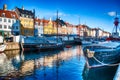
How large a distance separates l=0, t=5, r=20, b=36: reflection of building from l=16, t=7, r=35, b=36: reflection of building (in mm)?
1977

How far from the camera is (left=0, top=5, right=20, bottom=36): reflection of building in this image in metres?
46.7

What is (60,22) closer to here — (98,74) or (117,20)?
(117,20)

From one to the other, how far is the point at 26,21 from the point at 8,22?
712 centimetres

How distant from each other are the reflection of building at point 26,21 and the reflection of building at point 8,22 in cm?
198

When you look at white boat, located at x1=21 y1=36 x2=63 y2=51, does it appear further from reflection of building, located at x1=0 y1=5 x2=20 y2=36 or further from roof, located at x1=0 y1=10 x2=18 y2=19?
roof, located at x1=0 y1=10 x2=18 y2=19

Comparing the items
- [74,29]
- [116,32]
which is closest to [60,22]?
[74,29]

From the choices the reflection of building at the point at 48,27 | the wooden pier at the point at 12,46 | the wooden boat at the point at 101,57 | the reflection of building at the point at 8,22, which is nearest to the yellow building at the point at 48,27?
the reflection of building at the point at 48,27

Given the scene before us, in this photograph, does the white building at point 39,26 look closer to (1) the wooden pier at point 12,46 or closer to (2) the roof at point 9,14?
(2) the roof at point 9,14

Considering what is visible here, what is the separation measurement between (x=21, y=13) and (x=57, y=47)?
16.4 m

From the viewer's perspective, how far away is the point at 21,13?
5294 centimetres

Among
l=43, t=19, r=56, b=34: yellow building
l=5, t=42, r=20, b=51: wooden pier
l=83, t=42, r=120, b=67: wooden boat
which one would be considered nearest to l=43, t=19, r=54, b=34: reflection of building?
l=43, t=19, r=56, b=34: yellow building

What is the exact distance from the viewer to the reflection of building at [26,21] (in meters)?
52.8

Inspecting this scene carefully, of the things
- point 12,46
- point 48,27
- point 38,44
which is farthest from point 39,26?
point 12,46

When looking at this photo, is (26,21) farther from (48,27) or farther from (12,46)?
(12,46)
